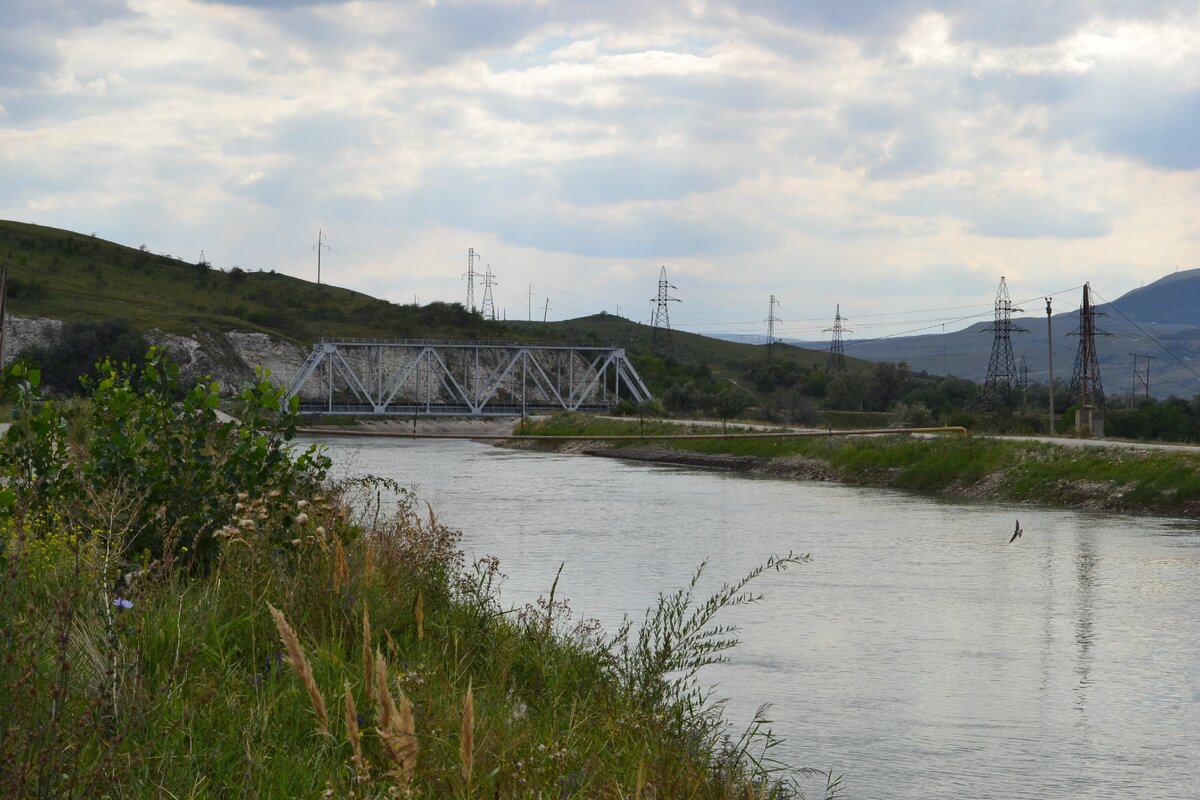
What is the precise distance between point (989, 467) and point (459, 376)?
10807cm

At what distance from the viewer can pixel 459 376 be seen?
14112 cm

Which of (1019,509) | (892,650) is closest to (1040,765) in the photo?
(892,650)

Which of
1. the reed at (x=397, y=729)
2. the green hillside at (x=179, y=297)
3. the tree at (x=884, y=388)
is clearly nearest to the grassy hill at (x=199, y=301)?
the green hillside at (x=179, y=297)

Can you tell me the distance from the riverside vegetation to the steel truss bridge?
90.8m

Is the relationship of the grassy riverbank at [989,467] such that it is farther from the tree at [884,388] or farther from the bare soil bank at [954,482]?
the tree at [884,388]

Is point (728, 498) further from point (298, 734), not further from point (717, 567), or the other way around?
point (298, 734)

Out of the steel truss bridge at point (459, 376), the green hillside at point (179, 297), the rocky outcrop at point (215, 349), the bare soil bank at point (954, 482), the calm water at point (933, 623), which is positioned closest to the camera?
the calm water at point (933, 623)

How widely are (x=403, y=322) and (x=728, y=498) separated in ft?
363

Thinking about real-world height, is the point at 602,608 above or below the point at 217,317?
below

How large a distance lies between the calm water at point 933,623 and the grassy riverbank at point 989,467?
2178 mm

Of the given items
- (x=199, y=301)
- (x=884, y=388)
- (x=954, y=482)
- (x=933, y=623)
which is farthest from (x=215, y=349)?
(x=933, y=623)

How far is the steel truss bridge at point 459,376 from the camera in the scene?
107 m

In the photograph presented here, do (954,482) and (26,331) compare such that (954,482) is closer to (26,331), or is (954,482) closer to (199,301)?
(26,331)

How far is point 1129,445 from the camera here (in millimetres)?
35812
